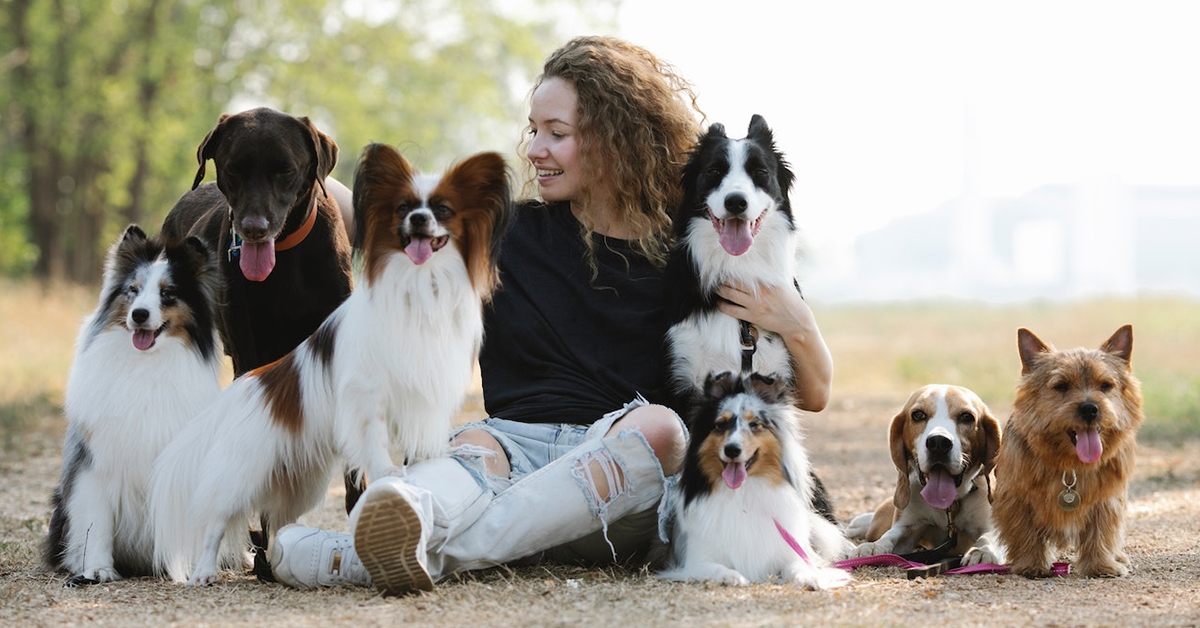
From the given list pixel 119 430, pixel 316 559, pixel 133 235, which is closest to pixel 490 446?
pixel 316 559

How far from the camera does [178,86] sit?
68.6 feet

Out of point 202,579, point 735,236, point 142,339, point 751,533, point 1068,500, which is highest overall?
point 735,236

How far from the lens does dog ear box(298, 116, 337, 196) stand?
4707 millimetres

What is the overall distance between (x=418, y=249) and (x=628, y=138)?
1.38 meters

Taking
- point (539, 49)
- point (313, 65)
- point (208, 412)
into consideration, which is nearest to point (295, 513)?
point (208, 412)

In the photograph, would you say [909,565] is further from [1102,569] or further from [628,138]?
[628,138]

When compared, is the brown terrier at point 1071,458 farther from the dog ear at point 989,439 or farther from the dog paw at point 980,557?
the dog ear at point 989,439

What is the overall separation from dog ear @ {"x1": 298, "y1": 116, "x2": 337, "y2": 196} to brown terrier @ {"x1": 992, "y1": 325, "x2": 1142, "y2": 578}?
2702 mm

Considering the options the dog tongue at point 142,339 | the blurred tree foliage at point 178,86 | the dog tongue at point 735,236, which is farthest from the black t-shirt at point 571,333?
the blurred tree foliage at point 178,86

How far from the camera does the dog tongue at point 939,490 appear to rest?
4504mm

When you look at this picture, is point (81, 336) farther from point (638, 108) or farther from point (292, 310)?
point (638, 108)

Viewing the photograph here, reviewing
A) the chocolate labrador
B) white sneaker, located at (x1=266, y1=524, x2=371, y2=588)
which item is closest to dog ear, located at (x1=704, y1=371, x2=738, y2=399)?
white sneaker, located at (x1=266, y1=524, x2=371, y2=588)

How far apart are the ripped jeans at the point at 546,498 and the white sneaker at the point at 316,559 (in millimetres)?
276

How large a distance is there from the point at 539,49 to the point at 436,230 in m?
21.8
